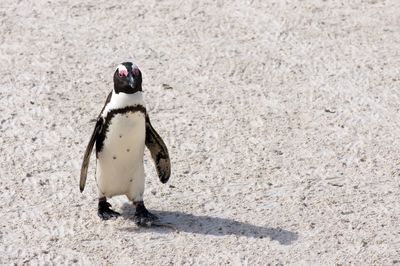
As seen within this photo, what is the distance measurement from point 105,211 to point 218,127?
48.6 inches

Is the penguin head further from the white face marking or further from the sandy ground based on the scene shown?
the sandy ground

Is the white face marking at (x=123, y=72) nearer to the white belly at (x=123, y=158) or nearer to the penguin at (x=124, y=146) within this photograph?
the penguin at (x=124, y=146)

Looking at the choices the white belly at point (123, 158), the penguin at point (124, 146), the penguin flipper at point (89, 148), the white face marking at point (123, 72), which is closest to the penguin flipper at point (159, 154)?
the penguin at point (124, 146)

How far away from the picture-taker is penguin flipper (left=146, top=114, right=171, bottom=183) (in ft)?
15.7

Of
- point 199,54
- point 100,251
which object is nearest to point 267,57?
point 199,54

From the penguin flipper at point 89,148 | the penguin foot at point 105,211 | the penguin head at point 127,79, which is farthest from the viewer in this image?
the penguin foot at point 105,211

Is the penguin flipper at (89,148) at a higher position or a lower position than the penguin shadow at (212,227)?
higher

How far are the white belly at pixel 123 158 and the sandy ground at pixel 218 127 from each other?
172 millimetres

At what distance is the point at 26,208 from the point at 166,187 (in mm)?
719

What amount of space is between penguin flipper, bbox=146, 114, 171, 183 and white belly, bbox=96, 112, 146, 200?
0.16 meters

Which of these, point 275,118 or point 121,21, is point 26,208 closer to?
point 275,118

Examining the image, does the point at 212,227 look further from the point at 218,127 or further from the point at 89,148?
the point at 218,127

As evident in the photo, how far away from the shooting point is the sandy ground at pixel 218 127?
457 cm

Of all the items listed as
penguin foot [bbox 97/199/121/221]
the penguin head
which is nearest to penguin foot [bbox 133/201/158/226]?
penguin foot [bbox 97/199/121/221]
